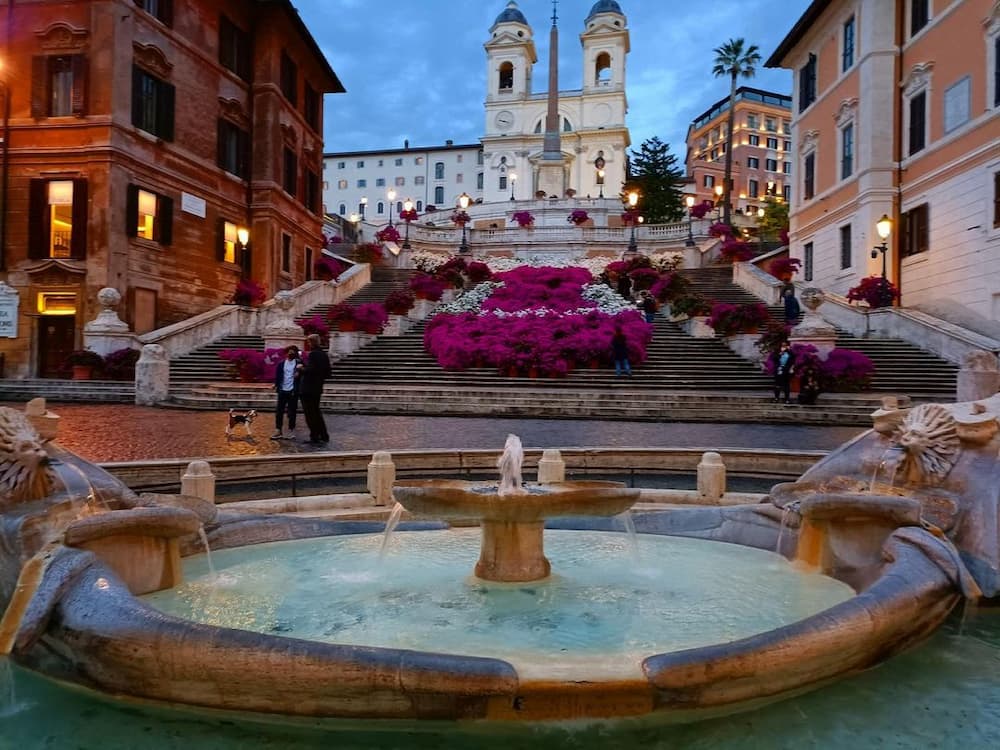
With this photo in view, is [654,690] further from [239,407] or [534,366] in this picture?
[534,366]

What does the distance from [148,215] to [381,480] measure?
22.7 meters

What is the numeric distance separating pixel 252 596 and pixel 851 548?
13.4 feet

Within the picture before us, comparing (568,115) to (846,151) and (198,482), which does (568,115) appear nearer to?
(846,151)

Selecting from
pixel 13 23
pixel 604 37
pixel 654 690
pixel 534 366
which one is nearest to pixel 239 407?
pixel 534 366

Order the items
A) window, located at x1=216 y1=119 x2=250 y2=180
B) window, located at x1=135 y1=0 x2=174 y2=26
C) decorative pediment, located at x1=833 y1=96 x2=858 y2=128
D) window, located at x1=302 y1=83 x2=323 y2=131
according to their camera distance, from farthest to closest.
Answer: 1. window, located at x1=302 y1=83 x2=323 y2=131
2. window, located at x1=216 y1=119 x2=250 y2=180
3. decorative pediment, located at x1=833 y1=96 x2=858 y2=128
4. window, located at x1=135 y1=0 x2=174 y2=26

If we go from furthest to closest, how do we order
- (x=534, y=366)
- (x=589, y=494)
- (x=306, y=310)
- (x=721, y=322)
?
(x=306, y=310)
(x=721, y=322)
(x=534, y=366)
(x=589, y=494)

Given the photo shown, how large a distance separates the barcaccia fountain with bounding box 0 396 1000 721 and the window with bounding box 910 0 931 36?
2643 centimetres

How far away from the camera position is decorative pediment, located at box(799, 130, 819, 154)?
32.1 meters

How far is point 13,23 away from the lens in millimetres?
24266

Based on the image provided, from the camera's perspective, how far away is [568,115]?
281ft

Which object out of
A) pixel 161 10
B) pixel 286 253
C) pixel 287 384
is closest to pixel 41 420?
pixel 287 384

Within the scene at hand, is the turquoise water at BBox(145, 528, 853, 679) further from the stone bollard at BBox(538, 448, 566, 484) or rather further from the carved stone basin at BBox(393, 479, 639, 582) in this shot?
the stone bollard at BBox(538, 448, 566, 484)

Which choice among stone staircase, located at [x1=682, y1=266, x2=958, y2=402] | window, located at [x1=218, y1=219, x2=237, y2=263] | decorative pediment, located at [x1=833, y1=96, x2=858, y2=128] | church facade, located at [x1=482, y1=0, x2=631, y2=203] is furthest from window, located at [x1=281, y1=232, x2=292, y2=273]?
church facade, located at [x1=482, y1=0, x2=631, y2=203]

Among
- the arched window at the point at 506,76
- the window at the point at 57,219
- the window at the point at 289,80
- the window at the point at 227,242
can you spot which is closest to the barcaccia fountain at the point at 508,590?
the window at the point at 57,219
